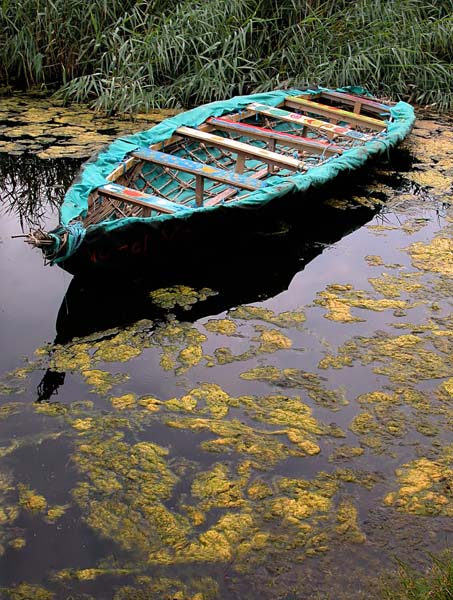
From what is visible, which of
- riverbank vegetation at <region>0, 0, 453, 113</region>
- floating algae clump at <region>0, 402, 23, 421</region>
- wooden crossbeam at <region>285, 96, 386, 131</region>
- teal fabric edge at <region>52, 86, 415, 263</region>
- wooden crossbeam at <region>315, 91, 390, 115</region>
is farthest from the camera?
riverbank vegetation at <region>0, 0, 453, 113</region>

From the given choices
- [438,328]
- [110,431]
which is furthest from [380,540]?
[438,328]

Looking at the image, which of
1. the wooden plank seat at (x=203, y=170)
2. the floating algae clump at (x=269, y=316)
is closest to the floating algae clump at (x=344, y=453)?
the floating algae clump at (x=269, y=316)

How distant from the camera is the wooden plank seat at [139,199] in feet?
10.9

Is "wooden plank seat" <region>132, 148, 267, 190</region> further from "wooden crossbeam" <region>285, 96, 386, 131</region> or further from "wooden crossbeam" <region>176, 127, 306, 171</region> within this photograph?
"wooden crossbeam" <region>285, 96, 386, 131</region>

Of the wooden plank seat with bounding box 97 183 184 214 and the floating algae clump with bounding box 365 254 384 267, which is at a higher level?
the wooden plank seat with bounding box 97 183 184 214

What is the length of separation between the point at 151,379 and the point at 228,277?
888mm

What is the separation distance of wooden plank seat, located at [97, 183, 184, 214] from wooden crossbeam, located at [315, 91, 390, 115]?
2362mm

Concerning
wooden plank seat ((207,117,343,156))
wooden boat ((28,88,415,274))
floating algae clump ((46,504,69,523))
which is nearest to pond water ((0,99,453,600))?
floating algae clump ((46,504,69,523))

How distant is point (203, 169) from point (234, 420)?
156cm

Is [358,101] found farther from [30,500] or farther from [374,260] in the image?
[30,500]

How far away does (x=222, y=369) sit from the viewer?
283 centimetres

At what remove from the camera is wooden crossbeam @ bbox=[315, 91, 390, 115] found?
204 inches

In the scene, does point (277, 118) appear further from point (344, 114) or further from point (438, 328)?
point (438, 328)

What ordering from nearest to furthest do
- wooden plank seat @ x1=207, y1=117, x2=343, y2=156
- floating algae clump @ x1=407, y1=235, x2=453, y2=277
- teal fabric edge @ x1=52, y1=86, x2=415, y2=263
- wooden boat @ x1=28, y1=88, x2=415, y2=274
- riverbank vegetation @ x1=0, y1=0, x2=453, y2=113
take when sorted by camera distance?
wooden boat @ x1=28, y1=88, x2=415, y2=274, teal fabric edge @ x1=52, y1=86, x2=415, y2=263, floating algae clump @ x1=407, y1=235, x2=453, y2=277, wooden plank seat @ x1=207, y1=117, x2=343, y2=156, riverbank vegetation @ x1=0, y1=0, x2=453, y2=113
